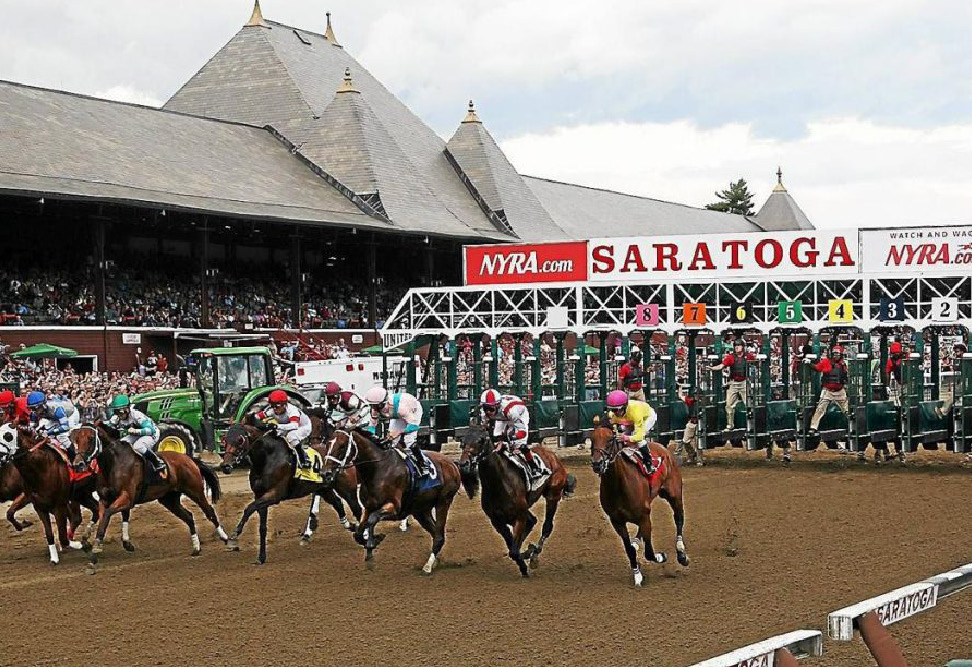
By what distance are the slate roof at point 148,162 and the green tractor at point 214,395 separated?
876 cm

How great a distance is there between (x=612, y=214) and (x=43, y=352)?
127ft

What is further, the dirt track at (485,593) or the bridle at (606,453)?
the bridle at (606,453)

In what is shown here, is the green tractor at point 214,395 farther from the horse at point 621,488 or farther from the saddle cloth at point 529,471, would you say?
the horse at point 621,488

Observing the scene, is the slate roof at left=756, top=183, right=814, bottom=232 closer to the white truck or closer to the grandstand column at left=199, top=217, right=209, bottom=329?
the grandstand column at left=199, top=217, right=209, bottom=329

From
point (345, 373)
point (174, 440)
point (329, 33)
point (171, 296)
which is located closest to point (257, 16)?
point (329, 33)

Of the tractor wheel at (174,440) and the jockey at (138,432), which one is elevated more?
the jockey at (138,432)

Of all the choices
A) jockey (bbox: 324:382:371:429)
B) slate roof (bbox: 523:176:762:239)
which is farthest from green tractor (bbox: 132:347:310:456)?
slate roof (bbox: 523:176:762:239)

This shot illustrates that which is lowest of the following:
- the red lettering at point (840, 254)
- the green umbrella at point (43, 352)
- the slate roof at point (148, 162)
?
the green umbrella at point (43, 352)

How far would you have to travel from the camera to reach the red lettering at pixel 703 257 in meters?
22.1

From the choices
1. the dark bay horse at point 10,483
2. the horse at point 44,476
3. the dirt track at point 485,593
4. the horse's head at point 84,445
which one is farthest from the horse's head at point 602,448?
the dark bay horse at point 10,483

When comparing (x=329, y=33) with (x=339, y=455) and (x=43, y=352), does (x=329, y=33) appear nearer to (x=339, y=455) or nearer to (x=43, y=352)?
(x=43, y=352)

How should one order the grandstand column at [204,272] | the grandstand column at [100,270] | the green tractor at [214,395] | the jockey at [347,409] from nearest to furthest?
the jockey at [347,409] → the green tractor at [214,395] → the grandstand column at [100,270] → the grandstand column at [204,272]

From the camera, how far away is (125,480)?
1295 centimetres

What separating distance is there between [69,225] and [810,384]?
70.2 ft
